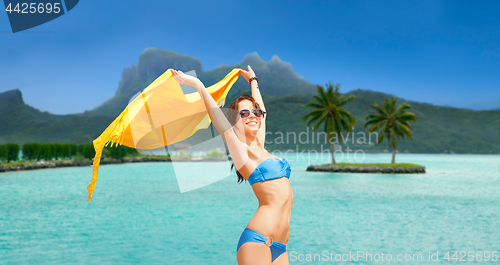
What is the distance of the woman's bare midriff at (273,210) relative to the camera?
2.46 metres

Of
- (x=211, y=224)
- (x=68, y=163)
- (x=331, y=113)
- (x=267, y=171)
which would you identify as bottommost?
(x=211, y=224)

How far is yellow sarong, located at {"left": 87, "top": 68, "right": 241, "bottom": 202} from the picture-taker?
114 inches

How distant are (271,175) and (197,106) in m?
1.16

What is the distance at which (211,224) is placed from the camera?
554 inches

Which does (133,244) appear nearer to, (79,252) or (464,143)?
(79,252)

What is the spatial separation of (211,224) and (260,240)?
12141mm

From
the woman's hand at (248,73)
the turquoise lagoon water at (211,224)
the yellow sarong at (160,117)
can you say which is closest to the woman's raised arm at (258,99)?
the woman's hand at (248,73)

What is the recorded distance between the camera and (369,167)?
132ft

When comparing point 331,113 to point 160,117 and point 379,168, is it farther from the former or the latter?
point 160,117

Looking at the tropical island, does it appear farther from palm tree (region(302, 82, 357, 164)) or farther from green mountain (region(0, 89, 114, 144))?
green mountain (region(0, 89, 114, 144))

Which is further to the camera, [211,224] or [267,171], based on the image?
[211,224]

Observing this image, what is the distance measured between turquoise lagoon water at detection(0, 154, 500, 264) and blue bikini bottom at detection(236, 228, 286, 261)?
7.44 metres

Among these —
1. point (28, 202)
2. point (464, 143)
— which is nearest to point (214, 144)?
point (28, 202)

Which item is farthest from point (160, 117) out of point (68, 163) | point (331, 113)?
point (68, 163)
